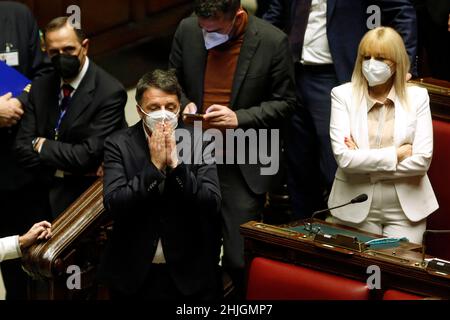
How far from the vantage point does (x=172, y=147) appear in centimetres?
323

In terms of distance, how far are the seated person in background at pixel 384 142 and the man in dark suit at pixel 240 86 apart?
0.27m

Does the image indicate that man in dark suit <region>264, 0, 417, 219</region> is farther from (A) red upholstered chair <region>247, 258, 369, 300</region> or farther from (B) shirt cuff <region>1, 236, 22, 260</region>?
(B) shirt cuff <region>1, 236, 22, 260</region>

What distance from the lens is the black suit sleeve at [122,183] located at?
322 cm

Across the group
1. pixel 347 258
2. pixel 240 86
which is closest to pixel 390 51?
pixel 240 86

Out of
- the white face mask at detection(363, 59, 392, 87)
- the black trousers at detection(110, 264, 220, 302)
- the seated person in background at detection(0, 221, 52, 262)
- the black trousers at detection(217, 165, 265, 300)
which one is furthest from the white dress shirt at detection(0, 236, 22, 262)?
the white face mask at detection(363, 59, 392, 87)

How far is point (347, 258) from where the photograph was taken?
10.3 feet

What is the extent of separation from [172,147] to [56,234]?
1.84 feet

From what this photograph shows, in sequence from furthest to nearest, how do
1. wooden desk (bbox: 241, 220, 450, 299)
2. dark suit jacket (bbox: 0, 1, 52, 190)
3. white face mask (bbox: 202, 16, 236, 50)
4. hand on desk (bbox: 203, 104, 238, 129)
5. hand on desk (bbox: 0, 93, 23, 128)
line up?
dark suit jacket (bbox: 0, 1, 52, 190) < hand on desk (bbox: 0, 93, 23, 128) < white face mask (bbox: 202, 16, 236, 50) < hand on desk (bbox: 203, 104, 238, 129) < wooden desk (bbox: 241, 220, 450, 299)

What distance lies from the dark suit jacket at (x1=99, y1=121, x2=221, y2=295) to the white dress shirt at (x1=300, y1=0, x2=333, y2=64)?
726 mm

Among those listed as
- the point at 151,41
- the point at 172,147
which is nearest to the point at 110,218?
the point at 172,147

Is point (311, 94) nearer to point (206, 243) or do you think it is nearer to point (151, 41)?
point (206, 243)

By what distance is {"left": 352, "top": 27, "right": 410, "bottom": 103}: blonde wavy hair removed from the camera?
349cm

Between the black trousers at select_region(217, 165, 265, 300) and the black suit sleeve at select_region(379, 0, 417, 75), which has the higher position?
A: the black suit sleeve at select_region(379, 0, 417, 75)

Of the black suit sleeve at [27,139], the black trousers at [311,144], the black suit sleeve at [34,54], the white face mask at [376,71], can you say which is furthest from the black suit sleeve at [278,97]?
the black suit sleeve at [34,54]
